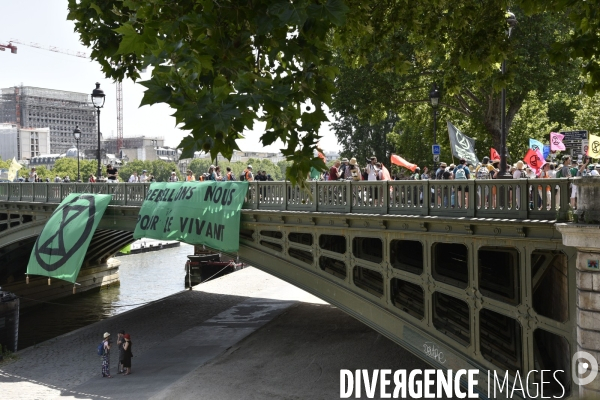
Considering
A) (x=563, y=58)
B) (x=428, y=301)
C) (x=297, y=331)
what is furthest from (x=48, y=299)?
(x=563, y=58)

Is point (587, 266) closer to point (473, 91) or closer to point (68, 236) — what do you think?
point (68, 236)

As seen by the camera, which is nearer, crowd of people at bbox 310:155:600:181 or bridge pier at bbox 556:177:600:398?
bridge pier at bbox 556:177:600:398

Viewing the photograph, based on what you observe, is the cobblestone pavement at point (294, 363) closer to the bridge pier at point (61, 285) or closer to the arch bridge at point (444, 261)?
the arch bridge at point (444, 261)

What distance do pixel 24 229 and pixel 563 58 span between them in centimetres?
2809

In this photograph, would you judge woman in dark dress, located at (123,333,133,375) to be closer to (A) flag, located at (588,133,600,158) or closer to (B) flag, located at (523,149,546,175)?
(B) flag, located at (523,149,546,175)

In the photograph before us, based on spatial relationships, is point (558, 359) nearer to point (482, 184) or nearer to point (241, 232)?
point (482, 184)

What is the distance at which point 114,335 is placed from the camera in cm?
2819

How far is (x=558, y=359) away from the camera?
15516mm

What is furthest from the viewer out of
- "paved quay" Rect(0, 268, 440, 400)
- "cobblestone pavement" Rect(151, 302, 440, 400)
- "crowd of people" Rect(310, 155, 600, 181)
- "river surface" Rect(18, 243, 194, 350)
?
"river surface" Rect(18, 243, 194, 350)

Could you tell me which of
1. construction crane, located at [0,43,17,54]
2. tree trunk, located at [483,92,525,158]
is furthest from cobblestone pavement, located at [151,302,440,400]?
construction crane, located at [0,43,17,54]

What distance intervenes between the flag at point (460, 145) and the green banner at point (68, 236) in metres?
13.9

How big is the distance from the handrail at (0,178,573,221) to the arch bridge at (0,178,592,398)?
0.10 feet

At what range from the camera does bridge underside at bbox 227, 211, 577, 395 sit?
574 inches

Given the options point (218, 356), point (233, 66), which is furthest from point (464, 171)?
point (233, 66)
